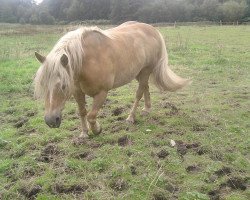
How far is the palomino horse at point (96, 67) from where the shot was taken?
4391 mm

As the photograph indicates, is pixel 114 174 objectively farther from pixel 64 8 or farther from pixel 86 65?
pixel 64 8

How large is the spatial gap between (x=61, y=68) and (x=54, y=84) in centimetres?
22

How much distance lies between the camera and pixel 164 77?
6758mm

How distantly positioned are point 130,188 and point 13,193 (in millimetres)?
1412

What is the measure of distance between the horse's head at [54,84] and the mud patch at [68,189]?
82cm

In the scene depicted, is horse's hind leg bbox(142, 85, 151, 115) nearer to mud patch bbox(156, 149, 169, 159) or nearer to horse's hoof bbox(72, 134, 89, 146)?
horse's hoof bbox(72, 134, 89, 146)

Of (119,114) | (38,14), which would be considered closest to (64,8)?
(38,14)

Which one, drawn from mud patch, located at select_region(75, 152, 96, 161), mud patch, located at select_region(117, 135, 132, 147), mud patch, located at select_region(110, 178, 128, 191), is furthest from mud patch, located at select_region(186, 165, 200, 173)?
mud patch, located at select_region(75, 152, 96, 161)

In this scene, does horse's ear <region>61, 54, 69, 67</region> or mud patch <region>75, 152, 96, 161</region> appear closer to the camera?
horse's ear <region>61, 54, 69, 67</region>

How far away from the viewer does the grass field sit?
13.4 feet

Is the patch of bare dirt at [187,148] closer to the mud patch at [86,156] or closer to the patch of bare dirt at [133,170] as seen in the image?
the patch of bare dirt at [133,170]

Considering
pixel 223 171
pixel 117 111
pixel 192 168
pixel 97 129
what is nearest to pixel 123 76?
pixel 97 129

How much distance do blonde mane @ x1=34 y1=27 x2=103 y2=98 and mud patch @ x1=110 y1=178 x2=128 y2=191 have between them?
1333 mm

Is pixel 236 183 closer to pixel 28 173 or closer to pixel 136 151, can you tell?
pixel 136 151
